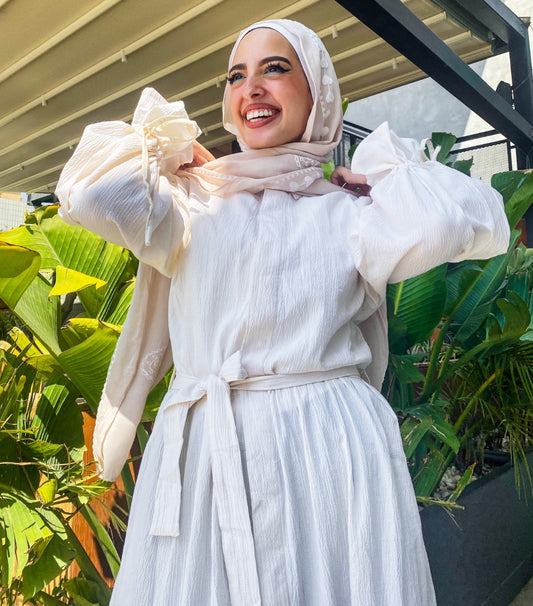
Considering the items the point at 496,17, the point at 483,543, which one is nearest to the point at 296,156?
the point at 483,543

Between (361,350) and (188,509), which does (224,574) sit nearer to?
(188,509)

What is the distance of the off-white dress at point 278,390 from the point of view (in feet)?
2.69

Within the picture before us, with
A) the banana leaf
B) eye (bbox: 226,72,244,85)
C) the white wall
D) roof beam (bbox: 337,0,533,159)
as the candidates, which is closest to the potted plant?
the banana leaf

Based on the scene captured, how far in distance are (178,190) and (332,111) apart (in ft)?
1.13

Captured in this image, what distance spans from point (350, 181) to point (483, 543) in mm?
1736

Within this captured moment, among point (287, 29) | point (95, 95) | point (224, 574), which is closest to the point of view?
point (224, 574)

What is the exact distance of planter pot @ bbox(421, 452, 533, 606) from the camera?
77.4 inches

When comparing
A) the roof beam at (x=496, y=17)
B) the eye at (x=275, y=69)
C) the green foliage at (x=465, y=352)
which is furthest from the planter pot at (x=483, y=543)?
the roof beam at (x=496, y=17)

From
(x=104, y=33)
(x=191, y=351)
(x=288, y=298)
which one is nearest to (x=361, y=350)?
(x=288, y=298)

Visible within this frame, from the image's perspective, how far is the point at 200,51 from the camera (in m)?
3.32

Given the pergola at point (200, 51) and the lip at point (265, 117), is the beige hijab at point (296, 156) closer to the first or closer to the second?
the lip at point (265, 117)

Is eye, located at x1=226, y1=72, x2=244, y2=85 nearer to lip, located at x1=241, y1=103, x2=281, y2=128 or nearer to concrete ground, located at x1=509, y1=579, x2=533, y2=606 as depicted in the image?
lip, located at x1=241, y1=103, x2=281, y2=128

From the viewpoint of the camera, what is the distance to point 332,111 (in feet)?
3.70

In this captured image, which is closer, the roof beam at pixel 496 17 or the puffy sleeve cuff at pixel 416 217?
the puffy sleeve cuff at pixel 416 217
